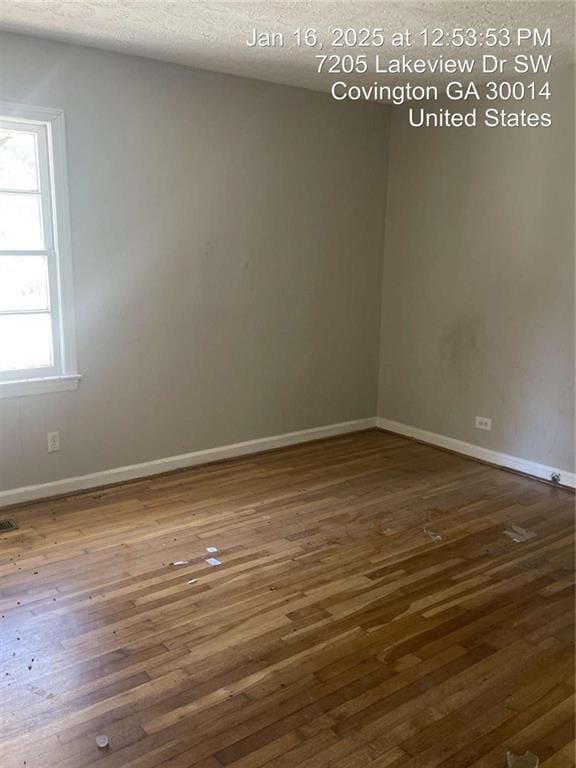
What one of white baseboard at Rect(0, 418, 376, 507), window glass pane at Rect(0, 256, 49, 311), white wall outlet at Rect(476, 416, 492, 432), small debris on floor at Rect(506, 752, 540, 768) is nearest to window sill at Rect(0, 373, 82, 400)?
window glass pane at Rect(0, 256, 49, 311)

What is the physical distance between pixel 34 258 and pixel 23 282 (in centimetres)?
14

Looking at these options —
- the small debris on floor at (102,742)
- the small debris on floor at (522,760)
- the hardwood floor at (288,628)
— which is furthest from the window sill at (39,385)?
the small debris on floor at (522,760)

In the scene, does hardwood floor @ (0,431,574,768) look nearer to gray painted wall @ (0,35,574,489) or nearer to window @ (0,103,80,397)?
gray painted wall @ (0,35,574,489)

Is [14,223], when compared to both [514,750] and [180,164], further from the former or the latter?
[514,750]

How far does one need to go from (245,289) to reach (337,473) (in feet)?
4.48

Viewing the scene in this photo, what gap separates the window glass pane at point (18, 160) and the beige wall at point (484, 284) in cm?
262

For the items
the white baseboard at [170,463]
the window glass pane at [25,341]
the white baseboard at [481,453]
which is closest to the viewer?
the window glass pane at [25,341]

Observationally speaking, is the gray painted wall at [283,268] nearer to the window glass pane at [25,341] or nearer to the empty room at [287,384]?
the empty room at [287,384]

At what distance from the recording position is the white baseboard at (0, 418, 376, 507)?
11.7ft

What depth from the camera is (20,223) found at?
341 cm

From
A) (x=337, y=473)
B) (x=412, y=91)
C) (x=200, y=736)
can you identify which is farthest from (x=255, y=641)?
(x=412, y=91)

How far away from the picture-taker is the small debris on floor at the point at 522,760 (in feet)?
5.97

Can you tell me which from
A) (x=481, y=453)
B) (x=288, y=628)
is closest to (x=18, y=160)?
(x=288, y=628)

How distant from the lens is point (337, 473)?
13.7ft
